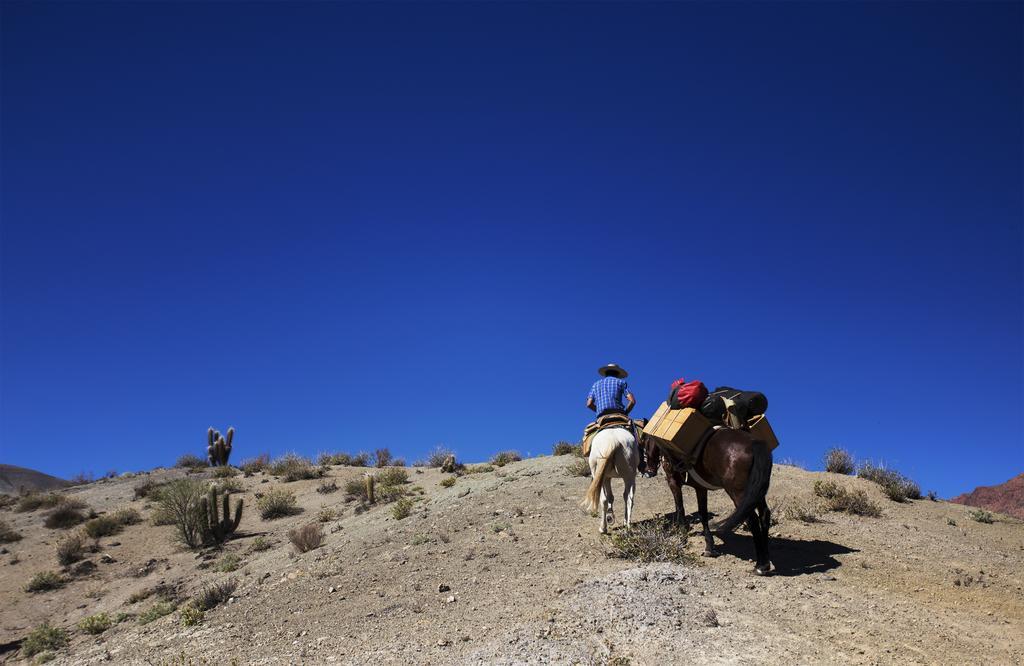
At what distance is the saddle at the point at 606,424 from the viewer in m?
11.5

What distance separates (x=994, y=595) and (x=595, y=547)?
18.6ft

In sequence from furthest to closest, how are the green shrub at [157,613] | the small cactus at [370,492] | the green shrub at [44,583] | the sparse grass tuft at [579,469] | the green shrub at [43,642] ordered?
1. the small cactus at [370,492]
2. the green shrub at [44,583]
3. the sparse grass tuft at [579,469]
4. the green shrub at [43,642]
5. the green shrub at [157,613]

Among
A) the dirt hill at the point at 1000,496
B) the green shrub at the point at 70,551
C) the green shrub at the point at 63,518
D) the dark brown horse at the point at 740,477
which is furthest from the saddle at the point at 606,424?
the green shrub at the point at 63,518

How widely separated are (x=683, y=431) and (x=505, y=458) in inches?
597

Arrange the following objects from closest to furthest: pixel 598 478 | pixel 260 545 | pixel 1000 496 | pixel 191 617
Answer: pixel 598 478
pixel 191 617
pixel 260 545
pixel 1000 496

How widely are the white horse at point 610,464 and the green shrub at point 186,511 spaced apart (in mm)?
14751

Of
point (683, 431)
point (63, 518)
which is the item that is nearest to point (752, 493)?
point (683, 431)

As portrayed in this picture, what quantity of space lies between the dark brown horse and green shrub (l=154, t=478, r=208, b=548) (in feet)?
55.0

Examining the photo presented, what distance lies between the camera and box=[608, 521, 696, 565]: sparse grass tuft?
31.6ft

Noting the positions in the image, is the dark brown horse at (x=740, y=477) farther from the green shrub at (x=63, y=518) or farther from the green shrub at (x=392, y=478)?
the green shrub at (x=63, y=518)

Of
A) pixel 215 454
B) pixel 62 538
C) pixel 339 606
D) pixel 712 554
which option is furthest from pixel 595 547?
pixel 215 454

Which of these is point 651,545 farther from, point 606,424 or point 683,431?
point 606,424

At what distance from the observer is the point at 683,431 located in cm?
970

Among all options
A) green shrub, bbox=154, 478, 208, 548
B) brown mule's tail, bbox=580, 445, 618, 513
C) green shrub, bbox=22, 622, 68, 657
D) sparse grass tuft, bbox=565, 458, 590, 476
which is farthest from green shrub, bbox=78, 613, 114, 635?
sparse grass tuft, bbox=565, 458, 590, 476
